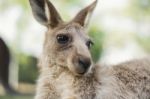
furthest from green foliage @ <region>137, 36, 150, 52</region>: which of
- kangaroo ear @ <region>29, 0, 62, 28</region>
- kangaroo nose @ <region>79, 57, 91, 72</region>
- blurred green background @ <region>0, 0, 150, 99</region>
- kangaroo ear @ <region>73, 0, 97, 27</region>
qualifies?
kangaroo nose @ <region>79, 57, 91, 72</region>

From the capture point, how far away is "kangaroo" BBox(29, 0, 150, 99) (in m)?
7.74

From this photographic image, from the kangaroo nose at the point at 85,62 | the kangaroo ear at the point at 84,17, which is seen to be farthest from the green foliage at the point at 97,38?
the kangaroo nose at the point at 85,62

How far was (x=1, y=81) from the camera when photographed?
21328 millimetres

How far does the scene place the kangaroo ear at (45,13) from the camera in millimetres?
8258

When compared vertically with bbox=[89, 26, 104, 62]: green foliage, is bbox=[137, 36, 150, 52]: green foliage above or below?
below

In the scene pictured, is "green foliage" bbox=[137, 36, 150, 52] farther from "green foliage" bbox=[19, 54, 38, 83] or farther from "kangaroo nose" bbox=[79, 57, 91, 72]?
"kangaroo nose" bbox=[79, 57, 91, 72]

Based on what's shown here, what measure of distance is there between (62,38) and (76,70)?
70 centimetres

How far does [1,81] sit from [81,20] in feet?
43.9

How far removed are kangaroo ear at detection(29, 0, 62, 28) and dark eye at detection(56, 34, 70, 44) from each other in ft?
0.96

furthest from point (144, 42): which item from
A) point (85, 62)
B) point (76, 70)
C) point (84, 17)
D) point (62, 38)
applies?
point (85, 62)

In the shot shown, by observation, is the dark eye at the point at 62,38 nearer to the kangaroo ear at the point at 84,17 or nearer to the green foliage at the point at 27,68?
the kangaroo ear at the point at 84,17

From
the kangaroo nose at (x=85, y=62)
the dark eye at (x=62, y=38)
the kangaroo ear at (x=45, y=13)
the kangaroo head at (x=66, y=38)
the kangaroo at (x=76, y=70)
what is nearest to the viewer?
the kangaroo nose at (x=85, y=62)

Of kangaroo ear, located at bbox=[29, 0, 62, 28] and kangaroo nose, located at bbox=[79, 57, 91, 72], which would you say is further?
kangaroo ear, located at bbox=[29, 0, 62, 28]

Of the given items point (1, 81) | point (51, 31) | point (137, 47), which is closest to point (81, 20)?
point (51, 31)
